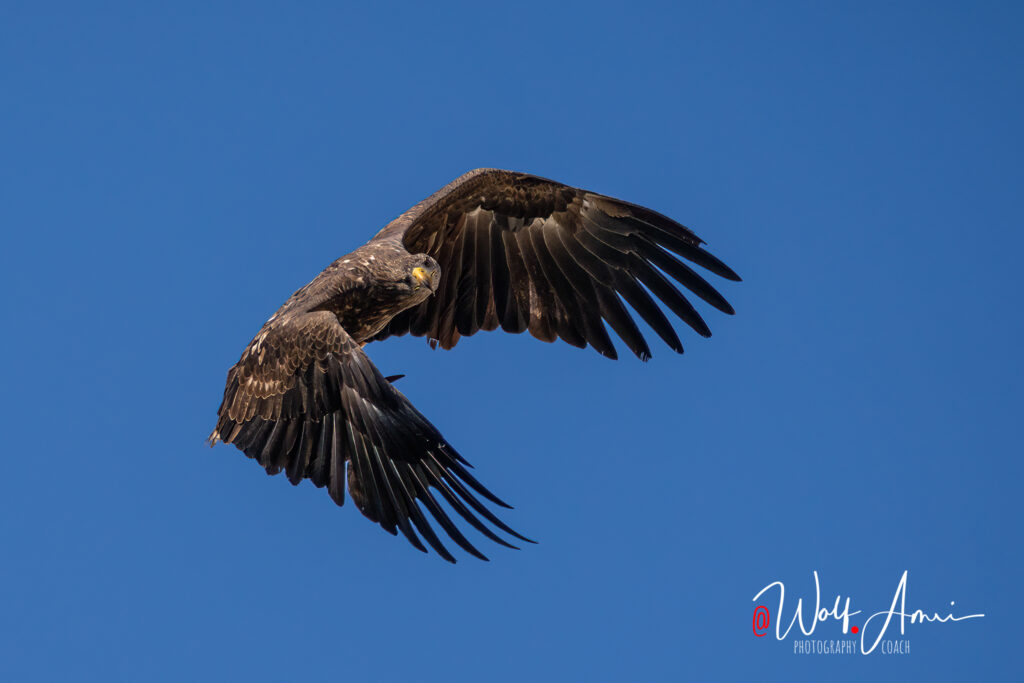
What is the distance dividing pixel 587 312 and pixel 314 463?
12.9 feet

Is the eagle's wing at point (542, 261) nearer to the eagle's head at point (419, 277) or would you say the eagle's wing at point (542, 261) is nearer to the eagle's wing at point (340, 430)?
the eagle's head at point (419, 277)

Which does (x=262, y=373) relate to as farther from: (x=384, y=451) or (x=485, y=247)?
(x=485, y=247)

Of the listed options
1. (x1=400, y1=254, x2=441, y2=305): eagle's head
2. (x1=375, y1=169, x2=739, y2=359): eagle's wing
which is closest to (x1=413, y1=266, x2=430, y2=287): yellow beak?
(x1=400, y1=254, x2=441, y2=305): eagle's head

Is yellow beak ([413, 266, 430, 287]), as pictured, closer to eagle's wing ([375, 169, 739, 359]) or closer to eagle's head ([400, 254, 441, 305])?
eagle's head ([400, 254, 441, 305])

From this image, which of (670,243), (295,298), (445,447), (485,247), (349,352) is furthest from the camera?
(485,247)

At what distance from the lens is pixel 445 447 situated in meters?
8.64

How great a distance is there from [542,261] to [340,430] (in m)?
3.96

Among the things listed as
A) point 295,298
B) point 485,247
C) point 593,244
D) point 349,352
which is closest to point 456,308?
point 485,247

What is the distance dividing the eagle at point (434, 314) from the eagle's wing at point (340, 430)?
1 cm

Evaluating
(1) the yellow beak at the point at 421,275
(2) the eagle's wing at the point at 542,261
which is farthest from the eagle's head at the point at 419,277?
(2) the eagle's wing at the point at 542,261

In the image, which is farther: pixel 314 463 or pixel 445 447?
pixel 314 463

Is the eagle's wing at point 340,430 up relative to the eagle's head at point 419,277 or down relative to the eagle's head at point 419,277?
down

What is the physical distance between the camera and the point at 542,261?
41.5 feet

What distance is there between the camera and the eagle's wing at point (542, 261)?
12.0 metres
